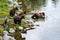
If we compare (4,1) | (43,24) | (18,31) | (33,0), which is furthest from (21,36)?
(33,0)

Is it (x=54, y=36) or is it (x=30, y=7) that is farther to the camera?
(x=30, y=7)

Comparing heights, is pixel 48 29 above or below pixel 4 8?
below

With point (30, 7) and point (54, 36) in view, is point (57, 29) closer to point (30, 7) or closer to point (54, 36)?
point (54, 36)

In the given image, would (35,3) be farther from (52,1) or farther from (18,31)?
(18,31)

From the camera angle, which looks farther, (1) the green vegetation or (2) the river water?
(1) the green vegetation

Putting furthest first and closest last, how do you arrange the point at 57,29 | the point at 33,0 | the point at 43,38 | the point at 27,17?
the point at 33,0 → the point at 27,17 → the point at 57,29 → the point at 43,38

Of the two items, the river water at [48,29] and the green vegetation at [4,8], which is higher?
the green vegetation at [4,8]

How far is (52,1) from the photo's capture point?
34125 millimetres

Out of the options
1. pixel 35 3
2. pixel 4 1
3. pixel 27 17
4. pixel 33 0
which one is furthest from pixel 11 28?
pixel 33 0

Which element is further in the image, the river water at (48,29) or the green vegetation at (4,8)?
the green vegetation at (4,8)

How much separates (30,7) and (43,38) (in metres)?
10.4

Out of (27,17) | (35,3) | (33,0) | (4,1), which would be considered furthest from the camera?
(33,0)

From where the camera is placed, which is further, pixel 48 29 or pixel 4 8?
pixel 4 8

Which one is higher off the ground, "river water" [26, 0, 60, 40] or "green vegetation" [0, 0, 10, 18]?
"green vegetation" [0, 0, 10, 18]
